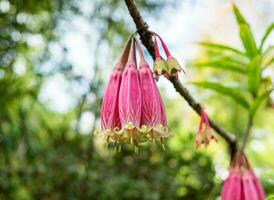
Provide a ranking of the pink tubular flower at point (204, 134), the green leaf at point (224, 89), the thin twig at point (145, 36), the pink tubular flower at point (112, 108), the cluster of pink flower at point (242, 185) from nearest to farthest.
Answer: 1. the thin twig at point (145, 36)
2. the pink tubular flower at point (112, 108)
3. the cluster of pink flower at point (242, 185)
4. the pink tubular flower at point (204, 134)
5. the green leaf at point (224, 89)

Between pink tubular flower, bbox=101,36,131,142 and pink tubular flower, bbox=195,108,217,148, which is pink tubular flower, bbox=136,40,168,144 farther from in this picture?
pink tubular flower, bbox=195,108,217,148

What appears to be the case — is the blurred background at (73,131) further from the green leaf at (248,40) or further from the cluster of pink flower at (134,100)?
the cluster of pink flower at (134,100)

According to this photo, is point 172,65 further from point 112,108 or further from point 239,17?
point 239,17

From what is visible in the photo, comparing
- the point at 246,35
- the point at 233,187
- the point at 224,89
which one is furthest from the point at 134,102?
the point at 246,35

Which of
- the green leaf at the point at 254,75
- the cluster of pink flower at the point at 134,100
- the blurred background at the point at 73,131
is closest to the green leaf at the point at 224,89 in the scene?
the green leaf at the point at 254,75

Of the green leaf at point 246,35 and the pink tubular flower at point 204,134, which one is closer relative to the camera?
the pink tubular flower at point 204,134

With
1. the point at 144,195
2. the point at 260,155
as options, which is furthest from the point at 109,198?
the point at 260,155

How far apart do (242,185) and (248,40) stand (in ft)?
1.86

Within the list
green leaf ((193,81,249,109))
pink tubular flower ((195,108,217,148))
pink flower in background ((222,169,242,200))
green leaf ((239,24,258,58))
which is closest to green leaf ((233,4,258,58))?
green leaf ((239,24,258,58))

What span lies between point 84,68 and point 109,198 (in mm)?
721

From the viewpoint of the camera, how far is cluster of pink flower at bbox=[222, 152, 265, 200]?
135 centimetres

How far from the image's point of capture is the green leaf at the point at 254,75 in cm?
164

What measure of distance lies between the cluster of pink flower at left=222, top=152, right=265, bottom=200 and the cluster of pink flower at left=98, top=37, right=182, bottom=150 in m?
0.28

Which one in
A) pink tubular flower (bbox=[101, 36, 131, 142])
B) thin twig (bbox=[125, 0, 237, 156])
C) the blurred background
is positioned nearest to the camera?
thin twig (bbox=[125, 0, 237, 156])
